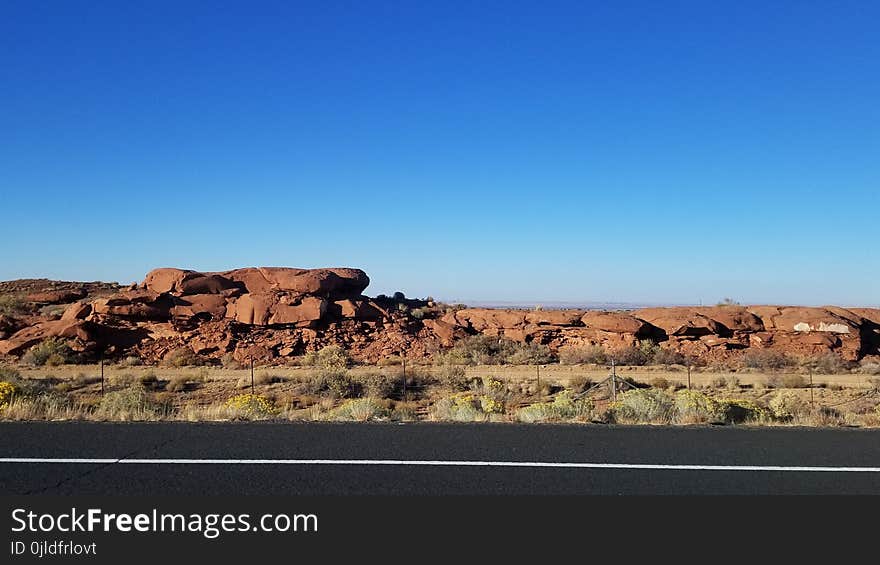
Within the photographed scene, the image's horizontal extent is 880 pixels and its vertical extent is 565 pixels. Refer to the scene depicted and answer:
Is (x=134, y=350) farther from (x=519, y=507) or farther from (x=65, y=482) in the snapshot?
(x=519, y=507)

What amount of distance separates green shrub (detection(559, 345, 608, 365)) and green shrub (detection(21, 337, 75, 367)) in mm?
23914

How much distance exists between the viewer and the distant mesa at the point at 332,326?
109 feet

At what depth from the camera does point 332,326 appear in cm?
3634

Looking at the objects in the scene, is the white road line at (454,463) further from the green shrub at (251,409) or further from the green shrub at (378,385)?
the green shrub at (378,385)

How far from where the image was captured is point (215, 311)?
121 ft

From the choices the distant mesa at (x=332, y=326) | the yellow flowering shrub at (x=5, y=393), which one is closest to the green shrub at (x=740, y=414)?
the yellow flowering shrub at (x=5, y=393)

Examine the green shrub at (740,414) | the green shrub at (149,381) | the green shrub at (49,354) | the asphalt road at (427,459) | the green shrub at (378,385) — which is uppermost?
the asphalt road at (427,459)

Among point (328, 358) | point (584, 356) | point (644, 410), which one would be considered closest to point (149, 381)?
point (328, 358)

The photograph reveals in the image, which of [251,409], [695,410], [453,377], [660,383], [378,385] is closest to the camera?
[695,410]

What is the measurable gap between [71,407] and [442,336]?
25.7 m

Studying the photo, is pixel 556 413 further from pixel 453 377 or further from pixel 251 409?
pixel 453 377

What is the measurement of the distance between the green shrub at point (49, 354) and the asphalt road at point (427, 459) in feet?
79.7

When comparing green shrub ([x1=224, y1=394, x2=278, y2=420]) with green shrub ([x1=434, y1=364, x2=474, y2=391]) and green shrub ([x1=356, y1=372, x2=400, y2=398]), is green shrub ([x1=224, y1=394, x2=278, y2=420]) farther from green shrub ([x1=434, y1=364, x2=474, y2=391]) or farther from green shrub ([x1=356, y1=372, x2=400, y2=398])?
green shrub ([x1=434, y1=364, x2=474, y2=391])

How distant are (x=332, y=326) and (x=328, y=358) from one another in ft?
14.8
